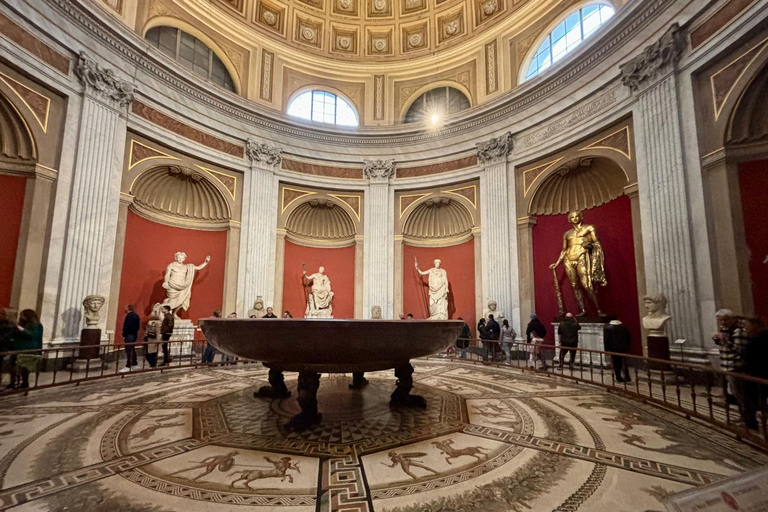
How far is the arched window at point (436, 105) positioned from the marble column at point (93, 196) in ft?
25.3

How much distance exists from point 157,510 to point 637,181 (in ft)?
26.4

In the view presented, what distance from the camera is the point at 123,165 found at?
7.45 m

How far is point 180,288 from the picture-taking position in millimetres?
8219

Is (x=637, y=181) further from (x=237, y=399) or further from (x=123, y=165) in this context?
(x=123, y=165)

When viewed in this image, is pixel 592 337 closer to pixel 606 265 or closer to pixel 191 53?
pixel 606 265

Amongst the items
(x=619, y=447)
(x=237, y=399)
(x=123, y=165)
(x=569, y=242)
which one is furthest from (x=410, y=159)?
(x=619, y=447)

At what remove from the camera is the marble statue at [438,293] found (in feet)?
32.5

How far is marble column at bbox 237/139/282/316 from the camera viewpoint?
916cm

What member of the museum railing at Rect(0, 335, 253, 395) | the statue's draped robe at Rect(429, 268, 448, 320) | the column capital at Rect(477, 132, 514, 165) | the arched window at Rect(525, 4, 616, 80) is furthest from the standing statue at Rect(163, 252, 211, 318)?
the arched window at Rect(525, 4, 616, 80)

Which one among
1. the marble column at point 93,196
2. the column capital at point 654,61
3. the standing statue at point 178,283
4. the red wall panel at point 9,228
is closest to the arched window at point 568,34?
the column capital at point 654,61

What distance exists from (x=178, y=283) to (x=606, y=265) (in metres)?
9.51

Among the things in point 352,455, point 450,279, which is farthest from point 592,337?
point 352,455

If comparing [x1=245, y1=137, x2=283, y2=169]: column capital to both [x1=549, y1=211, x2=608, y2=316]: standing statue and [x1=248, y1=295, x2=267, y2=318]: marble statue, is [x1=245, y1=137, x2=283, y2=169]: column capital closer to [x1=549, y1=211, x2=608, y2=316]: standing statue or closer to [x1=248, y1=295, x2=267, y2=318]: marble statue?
[x1=248, y1=295, x2=267, y2=318]: marble statue

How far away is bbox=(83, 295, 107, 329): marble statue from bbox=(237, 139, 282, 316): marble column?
10.3ft
